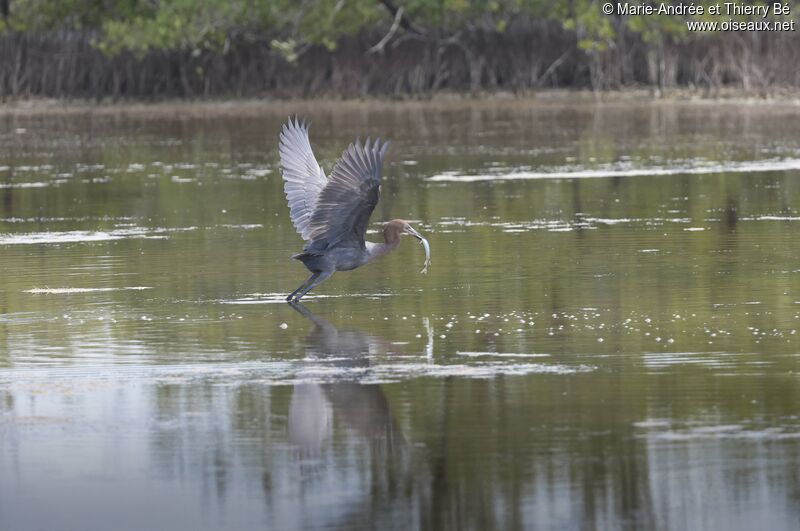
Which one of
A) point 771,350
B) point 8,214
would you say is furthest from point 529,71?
point 771,350

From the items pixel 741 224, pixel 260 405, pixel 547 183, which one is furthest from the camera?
pixel 547 183

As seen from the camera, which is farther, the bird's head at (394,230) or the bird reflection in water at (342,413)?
the bird's head at (394,230)

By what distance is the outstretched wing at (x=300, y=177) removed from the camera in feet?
41.3

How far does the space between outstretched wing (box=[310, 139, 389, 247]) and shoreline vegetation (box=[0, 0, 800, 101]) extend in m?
31.3

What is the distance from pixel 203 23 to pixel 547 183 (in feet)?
82.4

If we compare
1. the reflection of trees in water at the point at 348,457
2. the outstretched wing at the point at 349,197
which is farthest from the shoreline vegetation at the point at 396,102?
the reflection of trees in water at the point at 348,457

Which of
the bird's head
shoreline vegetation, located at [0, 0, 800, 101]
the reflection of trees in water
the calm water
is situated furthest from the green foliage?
the reflection of trees in water

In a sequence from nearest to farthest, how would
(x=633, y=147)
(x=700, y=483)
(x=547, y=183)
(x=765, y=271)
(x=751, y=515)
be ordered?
(x=751, y=515) → (x=700, y=483) → (x=765, y=271) → (x=547, y=183) → (x=633, y=147)

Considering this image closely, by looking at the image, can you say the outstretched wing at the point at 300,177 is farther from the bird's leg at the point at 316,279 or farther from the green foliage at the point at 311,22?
the green foliage at the point at 311,22

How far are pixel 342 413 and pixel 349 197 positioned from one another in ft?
11.6

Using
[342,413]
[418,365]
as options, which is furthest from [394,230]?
[342,413]

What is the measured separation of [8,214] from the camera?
18906mm

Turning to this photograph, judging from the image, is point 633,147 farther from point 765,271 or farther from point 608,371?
point 608,371

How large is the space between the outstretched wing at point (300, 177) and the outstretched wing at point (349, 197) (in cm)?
47
